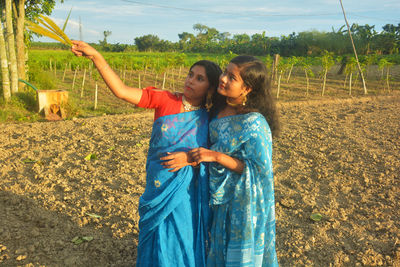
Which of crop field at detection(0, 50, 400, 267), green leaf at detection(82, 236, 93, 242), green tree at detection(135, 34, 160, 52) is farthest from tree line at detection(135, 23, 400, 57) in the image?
green leaf at detection(82, 236, 93, 242)

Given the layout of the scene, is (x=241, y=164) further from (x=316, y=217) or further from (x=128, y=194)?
(x=128, y=194)

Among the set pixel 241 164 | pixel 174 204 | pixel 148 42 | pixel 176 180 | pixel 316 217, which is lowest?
pixel 316 217

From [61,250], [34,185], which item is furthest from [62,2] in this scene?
[61,250]

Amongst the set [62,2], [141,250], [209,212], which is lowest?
[141,250]

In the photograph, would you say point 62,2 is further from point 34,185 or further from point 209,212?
point 209,212

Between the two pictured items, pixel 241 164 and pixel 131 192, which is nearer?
pixel 241 164

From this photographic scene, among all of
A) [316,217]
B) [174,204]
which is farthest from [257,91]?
[316,217]

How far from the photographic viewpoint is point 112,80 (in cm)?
167

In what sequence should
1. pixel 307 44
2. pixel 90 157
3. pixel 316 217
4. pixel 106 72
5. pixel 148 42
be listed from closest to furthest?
pixel 106 72
pixel 316 217
pixel 90 157
pixel 307 44
pixel 148 42

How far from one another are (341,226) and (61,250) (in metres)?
2.74

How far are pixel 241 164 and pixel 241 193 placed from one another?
16 cm

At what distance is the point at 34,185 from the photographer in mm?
3973

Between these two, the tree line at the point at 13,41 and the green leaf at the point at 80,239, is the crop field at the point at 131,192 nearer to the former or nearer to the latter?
the green leaf at the point at 80,239

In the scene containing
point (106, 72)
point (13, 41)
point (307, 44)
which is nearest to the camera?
point (106, 72)
